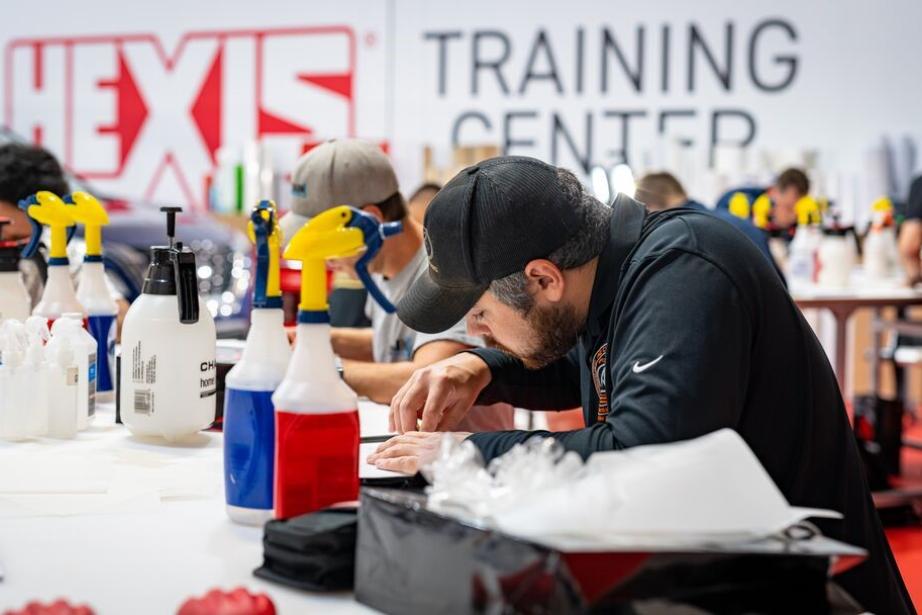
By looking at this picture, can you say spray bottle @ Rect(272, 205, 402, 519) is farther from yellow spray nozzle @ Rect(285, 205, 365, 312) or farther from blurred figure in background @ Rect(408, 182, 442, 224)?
blurred figure in background @ Rect(408, 182, 442, 224)

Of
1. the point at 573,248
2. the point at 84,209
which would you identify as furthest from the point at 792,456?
the point at 84,209

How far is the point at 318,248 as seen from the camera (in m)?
1.14

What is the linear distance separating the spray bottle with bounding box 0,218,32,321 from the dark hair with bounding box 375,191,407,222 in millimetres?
881

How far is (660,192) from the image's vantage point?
4547 mm

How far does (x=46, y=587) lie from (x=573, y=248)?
0.76 metres

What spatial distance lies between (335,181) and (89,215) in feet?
2.36

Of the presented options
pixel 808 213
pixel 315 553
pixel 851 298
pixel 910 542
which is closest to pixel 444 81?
pixel 808 213

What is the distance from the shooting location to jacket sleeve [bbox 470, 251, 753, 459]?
4.19 ft

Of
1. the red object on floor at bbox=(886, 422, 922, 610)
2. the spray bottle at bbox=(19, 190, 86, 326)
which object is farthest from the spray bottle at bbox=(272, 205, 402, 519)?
the red object on floor at bbox=(886, 422, 922, 610)

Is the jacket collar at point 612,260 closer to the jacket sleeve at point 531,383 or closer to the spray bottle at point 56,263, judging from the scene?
the jacket sleeve at point 531,383

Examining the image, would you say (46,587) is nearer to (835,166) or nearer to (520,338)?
(520,338)

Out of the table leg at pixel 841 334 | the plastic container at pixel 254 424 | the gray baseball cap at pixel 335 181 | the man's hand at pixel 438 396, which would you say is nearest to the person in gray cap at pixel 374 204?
the gray baseball cap at pixel 335 181

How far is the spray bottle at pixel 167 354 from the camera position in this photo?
156cm

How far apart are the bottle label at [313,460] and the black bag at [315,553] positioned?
87 mm
